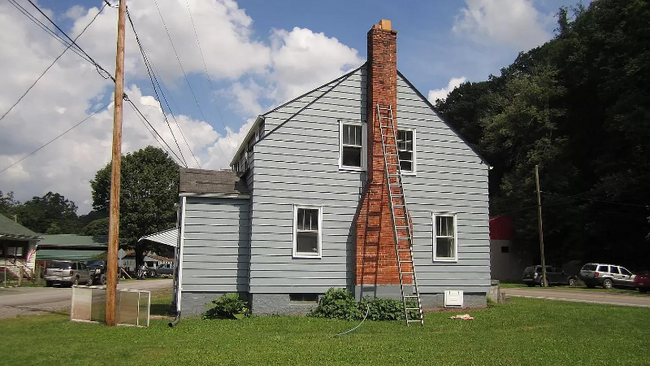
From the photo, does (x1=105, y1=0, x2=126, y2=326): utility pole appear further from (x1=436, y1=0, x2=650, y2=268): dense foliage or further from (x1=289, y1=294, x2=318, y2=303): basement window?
(x1=436, y1=0, x2=650, y2=268): dense foliage

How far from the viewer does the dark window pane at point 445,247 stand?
1644 centimetres

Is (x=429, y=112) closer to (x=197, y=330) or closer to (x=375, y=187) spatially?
(x=375, y=187)

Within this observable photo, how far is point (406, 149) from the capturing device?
16.6 metres

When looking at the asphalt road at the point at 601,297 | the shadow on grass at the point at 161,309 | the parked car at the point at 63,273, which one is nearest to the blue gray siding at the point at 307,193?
the shadow on grass at the point at 161,309

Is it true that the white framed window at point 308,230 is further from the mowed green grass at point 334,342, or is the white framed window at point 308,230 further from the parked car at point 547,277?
the parked car at point 547,277

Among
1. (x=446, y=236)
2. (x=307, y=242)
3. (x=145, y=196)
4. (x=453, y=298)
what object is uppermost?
(x=145, y=196)

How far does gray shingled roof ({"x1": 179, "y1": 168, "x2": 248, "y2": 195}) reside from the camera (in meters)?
15.3

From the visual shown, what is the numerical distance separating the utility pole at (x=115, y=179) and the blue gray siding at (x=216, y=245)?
6.64ft

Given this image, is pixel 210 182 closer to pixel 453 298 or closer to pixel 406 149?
pixel 406 149

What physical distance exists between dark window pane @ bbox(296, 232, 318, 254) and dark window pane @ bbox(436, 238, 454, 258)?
3803 mm

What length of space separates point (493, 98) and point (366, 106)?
171ft

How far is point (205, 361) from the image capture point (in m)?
8.48

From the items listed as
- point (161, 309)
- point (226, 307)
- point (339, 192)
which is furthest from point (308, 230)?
point (161, 309)

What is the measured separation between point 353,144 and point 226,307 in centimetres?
589
